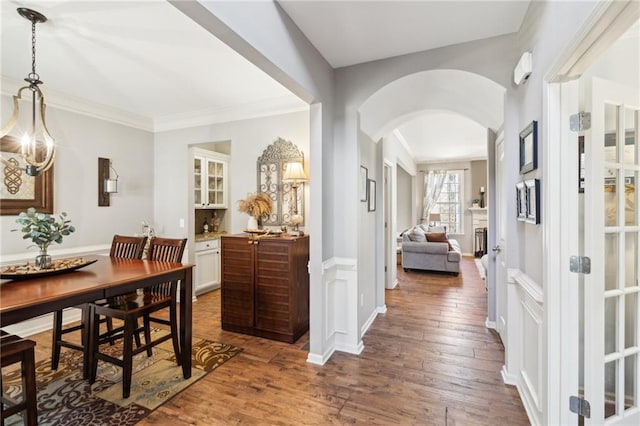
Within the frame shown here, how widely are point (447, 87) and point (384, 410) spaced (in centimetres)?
267

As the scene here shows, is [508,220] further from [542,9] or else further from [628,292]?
[542,9]

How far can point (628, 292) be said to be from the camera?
1.56 m

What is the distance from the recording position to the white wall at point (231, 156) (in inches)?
141

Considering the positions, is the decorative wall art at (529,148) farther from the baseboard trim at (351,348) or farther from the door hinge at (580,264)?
the baseboard trim at (351,348)

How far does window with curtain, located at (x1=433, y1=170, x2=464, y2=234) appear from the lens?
8.50 meters

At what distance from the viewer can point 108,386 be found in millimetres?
2191

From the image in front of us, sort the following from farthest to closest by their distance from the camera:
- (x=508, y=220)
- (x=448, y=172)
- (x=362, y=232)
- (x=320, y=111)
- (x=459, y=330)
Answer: (x=448, y=172)
(x=459, y=330)
(x=362, y=232)
(x=320, y=111)
(x=508, y=220)

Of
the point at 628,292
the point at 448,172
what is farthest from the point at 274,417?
the point at 448,172

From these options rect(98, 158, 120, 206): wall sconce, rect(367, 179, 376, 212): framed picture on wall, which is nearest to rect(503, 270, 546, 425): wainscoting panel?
rect(367, 179, 376, 212): framed picture on wall

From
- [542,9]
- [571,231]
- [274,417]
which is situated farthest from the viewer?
[274,417]

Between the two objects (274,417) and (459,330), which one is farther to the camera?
(459,330)

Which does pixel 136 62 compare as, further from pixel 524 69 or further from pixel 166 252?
pixel 524 69

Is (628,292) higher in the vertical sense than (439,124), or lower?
lower

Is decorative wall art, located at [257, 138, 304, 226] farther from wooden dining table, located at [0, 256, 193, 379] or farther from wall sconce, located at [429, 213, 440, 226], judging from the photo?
wall sconce, located at [429, 213, 440, 226]
